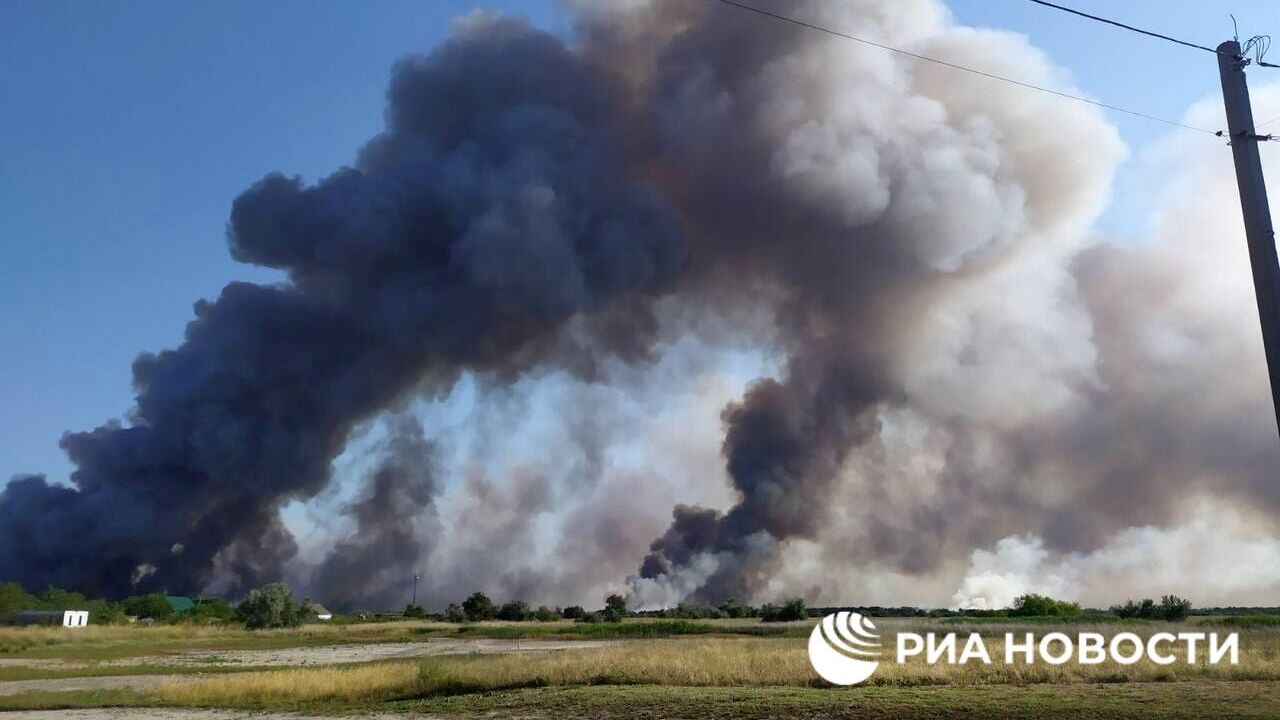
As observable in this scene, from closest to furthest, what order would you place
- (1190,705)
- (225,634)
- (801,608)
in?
(1190,705)
(225,634)
(801,608)

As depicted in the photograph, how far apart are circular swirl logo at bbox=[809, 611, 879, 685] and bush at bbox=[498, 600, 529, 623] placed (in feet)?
369

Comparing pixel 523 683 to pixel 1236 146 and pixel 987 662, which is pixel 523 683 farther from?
pixel 1236 146

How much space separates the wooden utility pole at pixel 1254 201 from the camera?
12.8 m

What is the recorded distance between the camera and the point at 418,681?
33844mm

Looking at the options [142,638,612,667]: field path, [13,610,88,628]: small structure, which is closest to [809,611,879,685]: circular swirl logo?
[142,638,612,667]: field path

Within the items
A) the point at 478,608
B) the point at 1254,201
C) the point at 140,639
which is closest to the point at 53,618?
the point at 140,639

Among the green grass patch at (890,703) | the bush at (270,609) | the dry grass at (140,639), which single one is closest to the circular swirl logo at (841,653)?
the green grass patch at (890,703)

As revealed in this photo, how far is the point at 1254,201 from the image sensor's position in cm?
1341

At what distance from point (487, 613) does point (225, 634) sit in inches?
2342

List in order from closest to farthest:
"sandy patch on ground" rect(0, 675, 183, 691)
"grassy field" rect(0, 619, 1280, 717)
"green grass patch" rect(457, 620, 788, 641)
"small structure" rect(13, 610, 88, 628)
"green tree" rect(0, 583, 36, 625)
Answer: "grassy field" rect(0, 619, 1280, 717) → "sandy patch on ground" rect(0, 675, 183, 691) → "green grass patch" rect(457, 620, 788, 641) → "small structure" rect(13, 610, 88, 628) → "green tree" rect(0, 583, 36, 625)

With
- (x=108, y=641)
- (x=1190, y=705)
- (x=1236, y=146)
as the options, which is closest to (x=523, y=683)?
(x=1190, y=705)

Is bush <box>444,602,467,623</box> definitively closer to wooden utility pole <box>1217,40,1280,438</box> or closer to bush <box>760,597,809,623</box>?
bush <box>760,597,809,623</box>

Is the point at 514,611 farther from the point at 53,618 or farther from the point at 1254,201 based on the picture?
the point at 1254,201

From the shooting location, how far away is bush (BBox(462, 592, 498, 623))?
14712 cm
